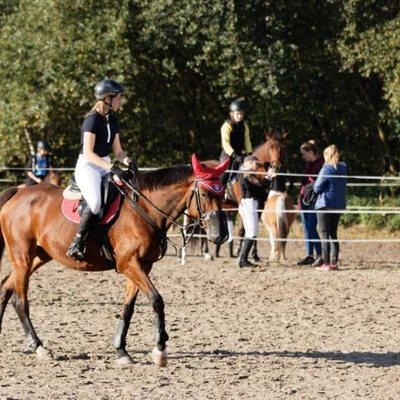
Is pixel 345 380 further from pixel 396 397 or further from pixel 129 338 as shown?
pixel 129 338

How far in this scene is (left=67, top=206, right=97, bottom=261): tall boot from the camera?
8.57 m

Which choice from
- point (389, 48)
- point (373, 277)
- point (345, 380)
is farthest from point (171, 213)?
point (389, 48)

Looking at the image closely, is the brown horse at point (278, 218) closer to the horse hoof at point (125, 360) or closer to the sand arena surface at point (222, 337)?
the sand arena surface at point (222, 337)

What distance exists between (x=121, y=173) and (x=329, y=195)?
784 cm

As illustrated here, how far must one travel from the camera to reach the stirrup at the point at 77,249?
28.2 feet

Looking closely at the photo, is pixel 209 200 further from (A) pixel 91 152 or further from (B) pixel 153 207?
(A) pixel 91 152

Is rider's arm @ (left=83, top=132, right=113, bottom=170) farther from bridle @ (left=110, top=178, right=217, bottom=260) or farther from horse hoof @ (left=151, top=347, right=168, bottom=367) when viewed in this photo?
horse hoof @ (left=151, top=347, right=168, bottom=367)

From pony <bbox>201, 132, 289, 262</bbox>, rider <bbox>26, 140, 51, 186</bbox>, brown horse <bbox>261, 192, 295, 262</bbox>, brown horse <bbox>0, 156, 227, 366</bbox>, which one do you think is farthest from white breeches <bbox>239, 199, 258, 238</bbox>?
brown horse <bbox>0, 156, 227, 366</bbox>

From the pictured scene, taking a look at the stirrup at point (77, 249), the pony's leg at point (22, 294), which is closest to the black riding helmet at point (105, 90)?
the stirrup at point (77, 249)

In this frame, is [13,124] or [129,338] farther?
[13,124]

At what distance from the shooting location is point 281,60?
22625mm

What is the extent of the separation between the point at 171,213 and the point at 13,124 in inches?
729

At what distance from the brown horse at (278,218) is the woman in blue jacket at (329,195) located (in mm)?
1413

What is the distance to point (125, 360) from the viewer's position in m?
8.52
